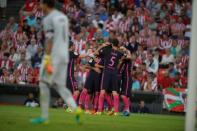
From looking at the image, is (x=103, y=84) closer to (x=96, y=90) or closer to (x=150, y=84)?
(x=96, y=90)

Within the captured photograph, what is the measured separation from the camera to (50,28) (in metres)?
13.7

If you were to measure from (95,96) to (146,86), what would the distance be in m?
4.94

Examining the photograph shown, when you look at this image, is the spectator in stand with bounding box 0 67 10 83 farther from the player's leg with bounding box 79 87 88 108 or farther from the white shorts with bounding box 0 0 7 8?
Result: the player's leg with bounding box 79 87 88 108

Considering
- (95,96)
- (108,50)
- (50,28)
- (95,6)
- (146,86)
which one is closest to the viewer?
(50,28)

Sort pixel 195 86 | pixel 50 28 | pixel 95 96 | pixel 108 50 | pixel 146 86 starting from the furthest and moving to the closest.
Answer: pixel 146 86, pixel 95 96, pixel 108 50, pixel 50 28, pixel 195 86

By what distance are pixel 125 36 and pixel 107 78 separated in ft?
25.3

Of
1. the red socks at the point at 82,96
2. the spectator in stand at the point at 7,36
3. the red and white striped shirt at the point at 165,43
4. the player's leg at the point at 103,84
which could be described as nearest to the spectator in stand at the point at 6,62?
the spectator in stand at the point at 7,36

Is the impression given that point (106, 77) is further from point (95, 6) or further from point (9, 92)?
point (95, 6)

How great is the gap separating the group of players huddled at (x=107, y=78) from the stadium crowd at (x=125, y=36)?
4108 millimetres

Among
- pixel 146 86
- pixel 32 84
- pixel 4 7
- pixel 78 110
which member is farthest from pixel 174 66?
pixel 78 110

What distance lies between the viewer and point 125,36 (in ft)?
93.2

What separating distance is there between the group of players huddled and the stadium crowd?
411 cm

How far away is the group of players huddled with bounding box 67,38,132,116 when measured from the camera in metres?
20.8

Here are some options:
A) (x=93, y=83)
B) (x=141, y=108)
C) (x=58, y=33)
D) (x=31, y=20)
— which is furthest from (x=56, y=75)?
(x=31, y=20)
